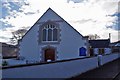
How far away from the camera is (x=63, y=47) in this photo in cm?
3694

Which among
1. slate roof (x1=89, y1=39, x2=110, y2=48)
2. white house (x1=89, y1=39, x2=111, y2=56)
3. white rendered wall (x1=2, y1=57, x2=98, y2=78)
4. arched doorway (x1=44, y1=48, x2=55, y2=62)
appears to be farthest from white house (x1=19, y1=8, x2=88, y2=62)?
slate roof (x1=89, y1=39, x2=110, y2=48)

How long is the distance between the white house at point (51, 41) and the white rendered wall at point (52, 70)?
1591 cm

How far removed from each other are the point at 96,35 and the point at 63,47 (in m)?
56.7

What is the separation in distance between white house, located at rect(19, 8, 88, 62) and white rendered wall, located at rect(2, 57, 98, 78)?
15.9 meters

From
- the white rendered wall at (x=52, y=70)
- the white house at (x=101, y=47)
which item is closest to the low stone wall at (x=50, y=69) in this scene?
the white rendered wall at (x=52, y=70)

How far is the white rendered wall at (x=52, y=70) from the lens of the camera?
26.3ft

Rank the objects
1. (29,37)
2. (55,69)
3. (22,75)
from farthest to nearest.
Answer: (29,37)
(55,69)
(22,75)

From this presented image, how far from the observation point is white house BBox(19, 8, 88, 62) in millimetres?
36500

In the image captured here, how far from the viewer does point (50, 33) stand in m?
38.8

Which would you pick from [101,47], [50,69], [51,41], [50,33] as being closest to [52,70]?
[50,69]

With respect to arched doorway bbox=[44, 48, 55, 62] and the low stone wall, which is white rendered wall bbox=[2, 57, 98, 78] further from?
arched doorway bbox=[44, 48, 55, 62]

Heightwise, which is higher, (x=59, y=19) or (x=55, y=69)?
(x=59, y=19)

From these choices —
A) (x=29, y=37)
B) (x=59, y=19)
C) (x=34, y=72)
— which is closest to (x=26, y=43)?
(x=29, y=37)

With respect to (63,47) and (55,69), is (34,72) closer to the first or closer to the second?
(55,69)
